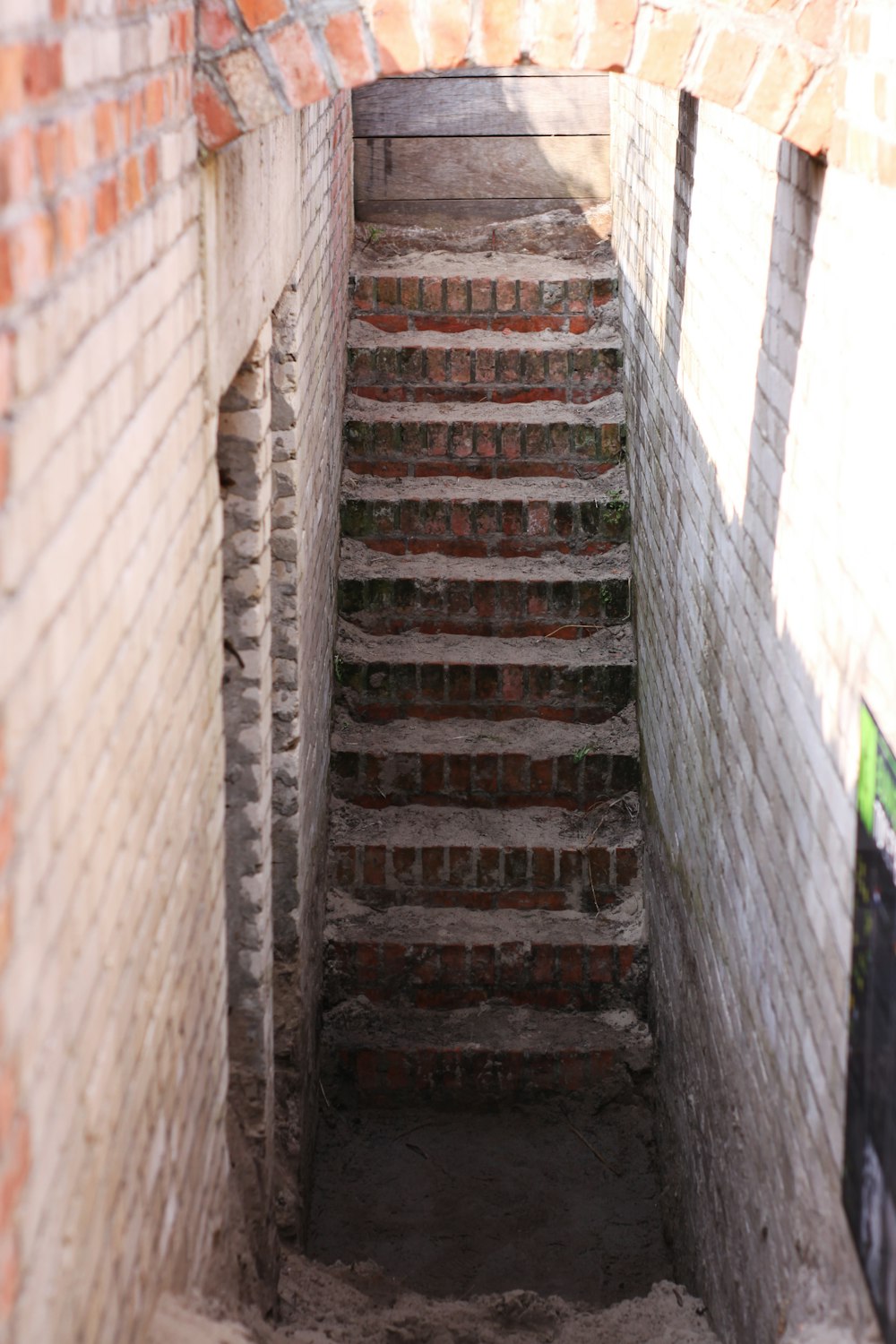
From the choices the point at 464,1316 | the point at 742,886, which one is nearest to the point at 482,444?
the point at 742,886

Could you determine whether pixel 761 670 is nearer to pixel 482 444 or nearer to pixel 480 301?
pixel 482 444

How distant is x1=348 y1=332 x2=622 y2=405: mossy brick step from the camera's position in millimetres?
6250

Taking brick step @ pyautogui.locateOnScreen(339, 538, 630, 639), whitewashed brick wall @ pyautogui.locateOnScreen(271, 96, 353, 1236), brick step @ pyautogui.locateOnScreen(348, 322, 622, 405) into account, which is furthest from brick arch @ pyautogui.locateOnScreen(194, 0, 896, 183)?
brick step @ pyautogui.locateOnScreen(348, 322, 622, 405)

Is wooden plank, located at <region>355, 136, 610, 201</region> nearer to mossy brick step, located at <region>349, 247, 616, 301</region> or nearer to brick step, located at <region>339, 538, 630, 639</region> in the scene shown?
mossy brick step, located at <region>349, 247, 616, 301</region>

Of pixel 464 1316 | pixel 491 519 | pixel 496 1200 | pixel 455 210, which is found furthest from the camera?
pixel 455 210

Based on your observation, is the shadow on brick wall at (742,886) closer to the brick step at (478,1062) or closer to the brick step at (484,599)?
the brick step at (478,1062)

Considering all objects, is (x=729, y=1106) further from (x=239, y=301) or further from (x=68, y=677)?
(x=68, y=677)

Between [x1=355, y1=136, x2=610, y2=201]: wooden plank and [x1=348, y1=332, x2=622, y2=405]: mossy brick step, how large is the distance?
40.7 inches

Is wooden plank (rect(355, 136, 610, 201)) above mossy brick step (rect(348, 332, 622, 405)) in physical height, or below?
above

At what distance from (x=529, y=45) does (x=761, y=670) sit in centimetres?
140

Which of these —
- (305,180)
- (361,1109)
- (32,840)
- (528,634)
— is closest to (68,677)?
(32,840)

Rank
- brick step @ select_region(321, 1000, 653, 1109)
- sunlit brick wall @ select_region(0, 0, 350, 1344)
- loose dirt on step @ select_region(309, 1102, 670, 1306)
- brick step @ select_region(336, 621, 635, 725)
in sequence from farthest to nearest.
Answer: brick step @ select_region(336, 621, 635, 725) < brick step @ select_region(321, 1000, 653, 1109) < loose dirt on step @ select_region(309, 1102, 670, 1306) < sunlit brick wall @ select_region(0, 0, 350, 1344)

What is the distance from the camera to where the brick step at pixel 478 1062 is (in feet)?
16.4

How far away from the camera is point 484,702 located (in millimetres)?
5723
